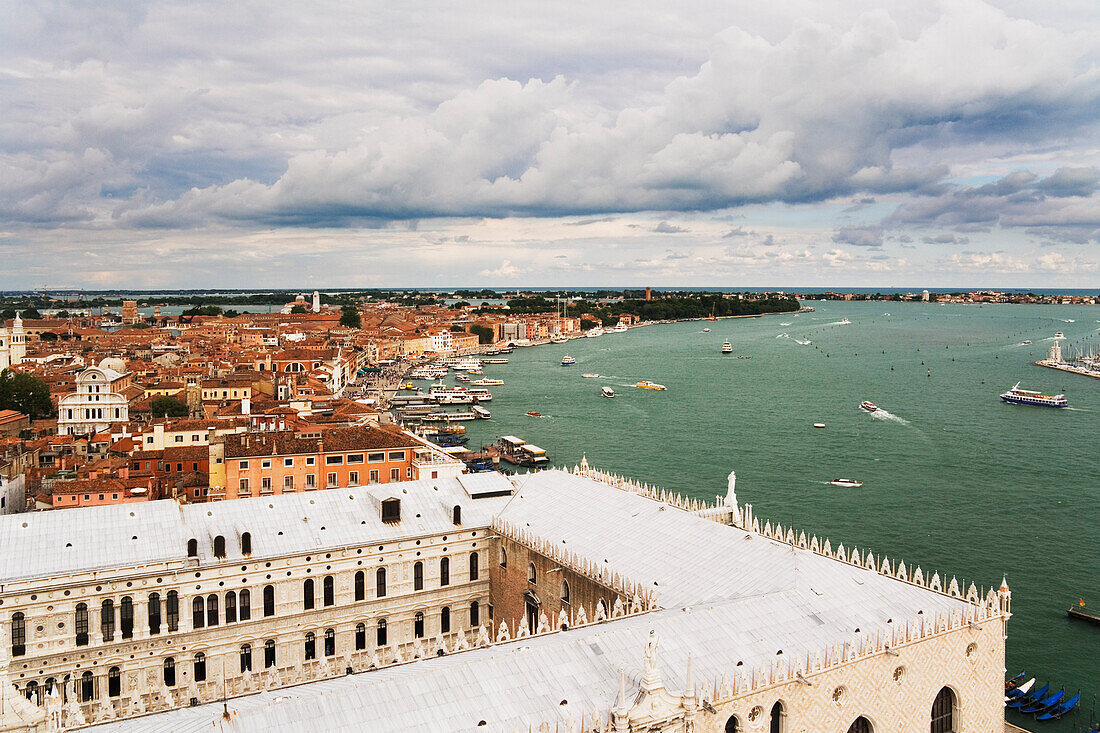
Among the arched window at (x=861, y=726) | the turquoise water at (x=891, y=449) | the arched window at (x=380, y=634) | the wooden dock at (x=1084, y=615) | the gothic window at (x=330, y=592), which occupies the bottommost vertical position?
the wooden dock at (x=1084, y=615)

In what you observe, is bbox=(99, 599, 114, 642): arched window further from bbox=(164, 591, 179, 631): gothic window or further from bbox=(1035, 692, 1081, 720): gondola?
bbox=(1035, 692, 1081, 720): gondola

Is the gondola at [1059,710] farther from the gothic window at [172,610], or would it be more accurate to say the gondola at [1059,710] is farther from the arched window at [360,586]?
the gothic window at [172,610]

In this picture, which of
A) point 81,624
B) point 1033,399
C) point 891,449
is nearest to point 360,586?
point 81,624

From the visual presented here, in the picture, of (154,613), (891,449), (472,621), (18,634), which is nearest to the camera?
(18,634)

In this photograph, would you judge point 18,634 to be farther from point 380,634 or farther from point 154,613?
point 380,634

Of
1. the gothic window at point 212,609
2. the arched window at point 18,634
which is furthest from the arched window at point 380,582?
the arched window at point 18,634

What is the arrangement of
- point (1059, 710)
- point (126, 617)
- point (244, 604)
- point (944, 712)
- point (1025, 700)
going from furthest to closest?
point (1025, 700) < point (1059, 710) < point (244, 604) < point (126, 617) < point (944, 712)
